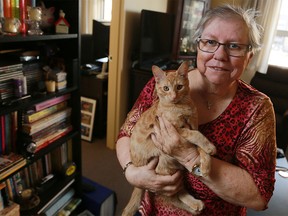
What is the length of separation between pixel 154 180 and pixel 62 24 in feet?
3.22

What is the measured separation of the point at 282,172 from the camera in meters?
1.70

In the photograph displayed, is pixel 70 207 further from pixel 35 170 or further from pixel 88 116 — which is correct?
pixel 88 116

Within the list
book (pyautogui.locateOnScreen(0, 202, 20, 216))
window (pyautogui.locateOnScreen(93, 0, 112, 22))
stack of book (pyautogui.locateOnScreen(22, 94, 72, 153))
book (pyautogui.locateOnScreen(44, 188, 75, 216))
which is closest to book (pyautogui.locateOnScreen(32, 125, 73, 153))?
stack of book (pyautogui.locateOnScreen(22, 94, 72, 153))

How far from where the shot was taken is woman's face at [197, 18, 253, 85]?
0.82m

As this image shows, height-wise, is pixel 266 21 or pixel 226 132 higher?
pixel 266 21

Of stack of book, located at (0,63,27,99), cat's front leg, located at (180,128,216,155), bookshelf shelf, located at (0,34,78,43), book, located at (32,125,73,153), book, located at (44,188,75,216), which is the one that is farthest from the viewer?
book, located at (44,188,75,216)

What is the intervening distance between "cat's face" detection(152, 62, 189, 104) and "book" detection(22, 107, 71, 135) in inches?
31.7

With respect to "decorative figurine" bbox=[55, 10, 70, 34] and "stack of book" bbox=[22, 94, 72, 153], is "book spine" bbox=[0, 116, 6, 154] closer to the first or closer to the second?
"stack of book" bbox=[22, 94, 72, 153]

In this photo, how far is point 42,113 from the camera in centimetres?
141

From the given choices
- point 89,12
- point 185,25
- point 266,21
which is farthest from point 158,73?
point 89,12

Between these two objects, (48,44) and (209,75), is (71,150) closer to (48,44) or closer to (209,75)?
(48,44)

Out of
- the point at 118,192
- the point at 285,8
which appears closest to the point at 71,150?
the point at 118,192

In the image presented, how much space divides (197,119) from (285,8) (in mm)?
3688

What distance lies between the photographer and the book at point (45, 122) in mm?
1322
